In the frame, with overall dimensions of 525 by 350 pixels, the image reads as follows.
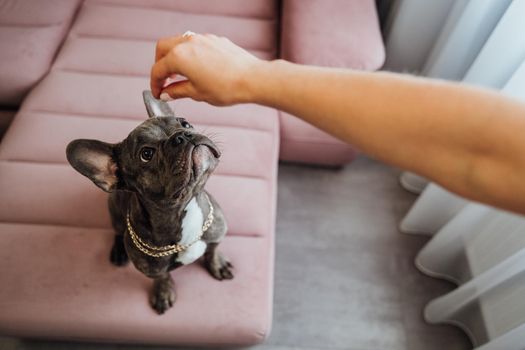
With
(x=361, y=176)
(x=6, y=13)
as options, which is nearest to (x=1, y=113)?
(x=6, y=13)

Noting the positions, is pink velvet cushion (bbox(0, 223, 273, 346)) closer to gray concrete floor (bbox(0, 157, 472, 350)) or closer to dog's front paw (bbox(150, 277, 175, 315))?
dog's front paw (bbox(150, 277, 175, 315))

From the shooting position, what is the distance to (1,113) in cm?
179

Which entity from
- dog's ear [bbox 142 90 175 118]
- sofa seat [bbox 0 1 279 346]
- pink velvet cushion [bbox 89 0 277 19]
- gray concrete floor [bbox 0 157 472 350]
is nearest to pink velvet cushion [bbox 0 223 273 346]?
sofa seat [bbox 0 1 279 346]

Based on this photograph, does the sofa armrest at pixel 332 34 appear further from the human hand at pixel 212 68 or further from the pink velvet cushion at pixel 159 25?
the human hand at pixel 212 68

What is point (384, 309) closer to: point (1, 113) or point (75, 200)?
point (75, 200)

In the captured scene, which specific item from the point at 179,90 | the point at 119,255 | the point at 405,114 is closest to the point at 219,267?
the point at 119,255

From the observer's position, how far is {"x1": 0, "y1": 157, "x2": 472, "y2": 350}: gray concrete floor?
5.41ft

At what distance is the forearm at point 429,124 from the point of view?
517mm

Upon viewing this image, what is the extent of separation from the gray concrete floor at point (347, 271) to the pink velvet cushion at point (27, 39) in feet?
3.62

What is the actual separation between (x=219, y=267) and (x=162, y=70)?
736mm

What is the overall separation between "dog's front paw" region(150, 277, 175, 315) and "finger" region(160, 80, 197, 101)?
26.0 inches

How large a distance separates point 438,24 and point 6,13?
7.23 ft

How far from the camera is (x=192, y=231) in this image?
1.11 meters

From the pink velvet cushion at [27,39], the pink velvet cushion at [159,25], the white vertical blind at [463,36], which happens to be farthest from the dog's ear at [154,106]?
the white vertical blind at [463,36]
